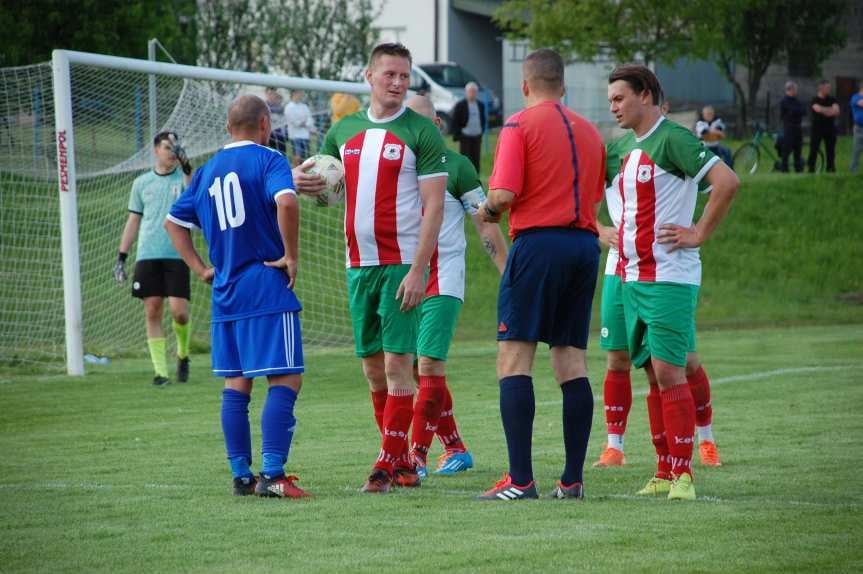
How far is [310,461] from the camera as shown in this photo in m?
8.25

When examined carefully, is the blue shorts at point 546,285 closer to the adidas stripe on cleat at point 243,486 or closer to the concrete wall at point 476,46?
the adidas stripe on cleat at point 243,486

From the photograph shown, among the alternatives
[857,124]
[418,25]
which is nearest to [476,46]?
[418,25]

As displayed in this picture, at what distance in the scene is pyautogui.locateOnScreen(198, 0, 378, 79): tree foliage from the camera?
36.1 metres

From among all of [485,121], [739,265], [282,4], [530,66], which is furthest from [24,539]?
[282,4]

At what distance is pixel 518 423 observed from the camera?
651 centimetres

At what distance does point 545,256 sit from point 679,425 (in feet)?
3.88

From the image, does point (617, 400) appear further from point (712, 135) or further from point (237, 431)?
point (712, 135)

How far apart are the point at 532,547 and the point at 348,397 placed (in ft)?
22.4

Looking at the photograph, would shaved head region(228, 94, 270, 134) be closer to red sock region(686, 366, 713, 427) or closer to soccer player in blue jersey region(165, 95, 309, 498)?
soccer player in blue jersey region(165, 95, 309, 498)

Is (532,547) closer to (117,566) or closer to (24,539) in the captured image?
(117,566)

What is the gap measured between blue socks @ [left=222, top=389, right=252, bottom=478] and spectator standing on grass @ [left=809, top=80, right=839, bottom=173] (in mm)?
23766

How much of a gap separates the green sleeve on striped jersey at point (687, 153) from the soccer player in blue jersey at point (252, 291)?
1.94m

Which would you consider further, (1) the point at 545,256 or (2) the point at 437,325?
(2) the point at 437,325

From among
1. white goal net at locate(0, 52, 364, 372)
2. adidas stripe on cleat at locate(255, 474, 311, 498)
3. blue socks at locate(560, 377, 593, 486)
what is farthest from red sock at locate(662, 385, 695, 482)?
white goal net at locate(0, 52, 364, 372)
